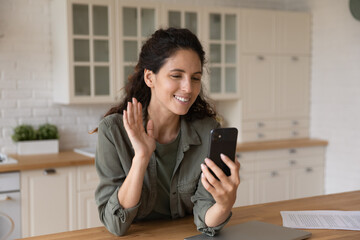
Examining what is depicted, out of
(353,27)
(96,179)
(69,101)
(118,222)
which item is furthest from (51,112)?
(353,27)

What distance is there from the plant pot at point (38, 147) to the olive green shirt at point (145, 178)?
2137mm

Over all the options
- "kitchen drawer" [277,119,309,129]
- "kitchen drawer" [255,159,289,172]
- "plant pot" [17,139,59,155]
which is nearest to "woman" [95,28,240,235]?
"plant pot" [17,139,59,155]

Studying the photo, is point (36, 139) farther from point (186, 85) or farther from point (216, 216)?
point (216, 216)

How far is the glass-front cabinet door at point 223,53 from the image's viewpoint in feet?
14.2

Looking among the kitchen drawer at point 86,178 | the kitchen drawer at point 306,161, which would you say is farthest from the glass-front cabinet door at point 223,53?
the kitchen drawer at point 86,178

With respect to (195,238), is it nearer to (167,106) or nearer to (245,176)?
(167,106)

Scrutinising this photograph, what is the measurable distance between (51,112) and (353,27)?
2883 millimetres

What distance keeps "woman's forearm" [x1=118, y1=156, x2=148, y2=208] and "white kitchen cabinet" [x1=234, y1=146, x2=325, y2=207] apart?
8.73 ft

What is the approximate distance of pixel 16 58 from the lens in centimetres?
388

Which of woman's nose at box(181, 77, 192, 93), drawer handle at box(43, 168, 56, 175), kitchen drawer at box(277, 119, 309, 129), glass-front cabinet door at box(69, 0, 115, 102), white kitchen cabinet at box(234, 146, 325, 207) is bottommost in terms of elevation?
white kitchen cabinet at box(234, 146, 325, 207)

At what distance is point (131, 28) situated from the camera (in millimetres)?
3965

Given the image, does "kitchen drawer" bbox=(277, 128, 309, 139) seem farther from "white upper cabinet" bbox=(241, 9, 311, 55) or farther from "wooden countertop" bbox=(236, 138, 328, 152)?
"white upper cabinet" bbox=(241, 9, 311, 55)

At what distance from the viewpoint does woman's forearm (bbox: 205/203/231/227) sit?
5.35 ft

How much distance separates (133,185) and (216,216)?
32 centimetres
